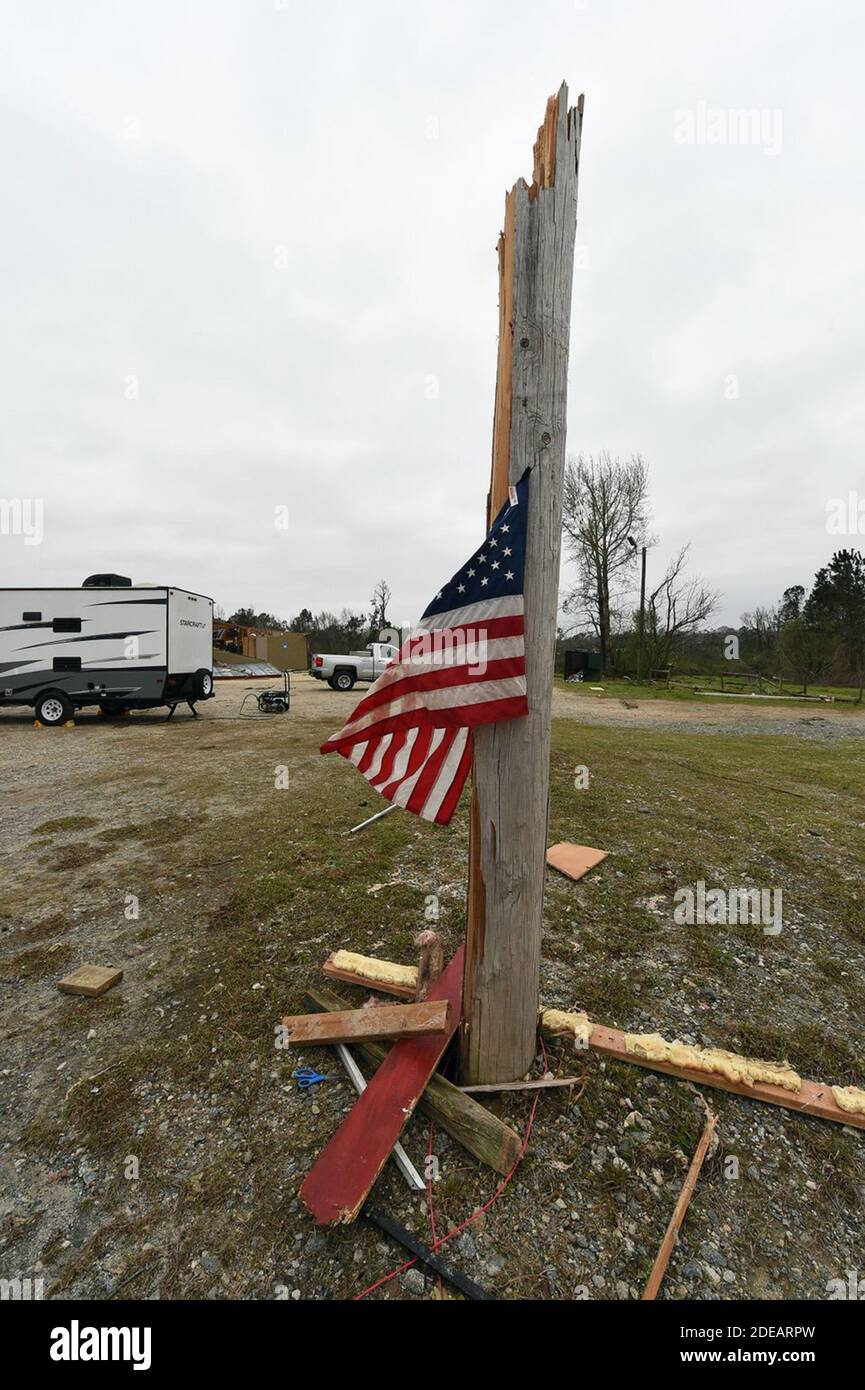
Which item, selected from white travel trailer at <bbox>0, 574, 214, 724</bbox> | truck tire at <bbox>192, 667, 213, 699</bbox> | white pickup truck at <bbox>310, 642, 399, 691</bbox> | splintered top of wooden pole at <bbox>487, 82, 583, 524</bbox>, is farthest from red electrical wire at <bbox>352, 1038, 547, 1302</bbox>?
white pickup truck at <bbox>310, 642, 399, 691</bbox>

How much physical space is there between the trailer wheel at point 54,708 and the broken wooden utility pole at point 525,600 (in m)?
12.9

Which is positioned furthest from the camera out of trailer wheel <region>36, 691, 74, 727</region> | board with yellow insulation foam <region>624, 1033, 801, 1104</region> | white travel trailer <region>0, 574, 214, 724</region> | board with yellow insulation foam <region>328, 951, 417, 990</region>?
trailer wheel <region>36, 691, 74, 727</region>

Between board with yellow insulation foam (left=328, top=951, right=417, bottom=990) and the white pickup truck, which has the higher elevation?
the white pickup truck

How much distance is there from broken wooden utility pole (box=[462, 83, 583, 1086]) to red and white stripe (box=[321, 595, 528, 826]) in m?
0.13

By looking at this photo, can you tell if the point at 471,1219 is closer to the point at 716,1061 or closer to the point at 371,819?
the point at 716,1061

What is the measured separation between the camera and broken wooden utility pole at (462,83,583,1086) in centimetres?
182

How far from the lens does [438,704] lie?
1.84m

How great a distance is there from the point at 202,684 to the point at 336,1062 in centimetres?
1193

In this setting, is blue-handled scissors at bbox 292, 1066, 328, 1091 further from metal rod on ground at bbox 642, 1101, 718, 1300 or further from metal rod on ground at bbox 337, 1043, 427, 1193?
metal rod on ground at bbox 642, 1101, 718, 1300

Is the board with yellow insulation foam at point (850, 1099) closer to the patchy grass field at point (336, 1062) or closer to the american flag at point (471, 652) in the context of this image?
the patchy grass field at point (336, 1062)

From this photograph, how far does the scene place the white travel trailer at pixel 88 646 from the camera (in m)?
11.3

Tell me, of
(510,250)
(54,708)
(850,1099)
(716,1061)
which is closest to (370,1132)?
(716,1061)

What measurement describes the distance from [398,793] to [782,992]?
254 cm
